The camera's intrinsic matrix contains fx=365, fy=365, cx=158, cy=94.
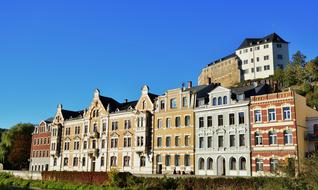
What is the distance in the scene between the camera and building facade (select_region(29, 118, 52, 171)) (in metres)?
75.1

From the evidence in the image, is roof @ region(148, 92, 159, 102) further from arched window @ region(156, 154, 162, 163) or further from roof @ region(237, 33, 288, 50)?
roof @ region(237, 33, 288, 50)

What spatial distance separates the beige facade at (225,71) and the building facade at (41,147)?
1992 inches

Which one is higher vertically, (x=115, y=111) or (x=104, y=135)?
(x=115, y=111)

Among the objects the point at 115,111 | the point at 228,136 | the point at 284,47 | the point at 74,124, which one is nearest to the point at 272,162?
the point at 228,136

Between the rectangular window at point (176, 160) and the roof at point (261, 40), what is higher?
the roof at point (261, 40)

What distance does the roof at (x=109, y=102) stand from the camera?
66.2m

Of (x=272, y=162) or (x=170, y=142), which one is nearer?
(x=272, y=162)

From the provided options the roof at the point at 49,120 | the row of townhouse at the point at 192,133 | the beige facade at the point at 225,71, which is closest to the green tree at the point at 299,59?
the beige facade at the point at 225,71

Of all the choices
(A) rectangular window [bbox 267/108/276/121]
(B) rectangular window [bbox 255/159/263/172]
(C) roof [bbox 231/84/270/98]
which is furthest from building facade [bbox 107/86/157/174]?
(A) rectangular window [bbox 267/108/276/121]

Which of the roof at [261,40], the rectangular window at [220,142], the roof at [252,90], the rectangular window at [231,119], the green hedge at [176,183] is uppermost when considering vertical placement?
the roof at [261,40]

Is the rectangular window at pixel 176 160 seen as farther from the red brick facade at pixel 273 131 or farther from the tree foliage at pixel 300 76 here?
the tree foliage at pixel 300 76

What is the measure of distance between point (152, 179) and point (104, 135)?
2899 cm

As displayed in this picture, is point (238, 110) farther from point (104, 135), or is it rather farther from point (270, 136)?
point (104, 135)

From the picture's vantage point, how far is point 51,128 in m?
75.6
